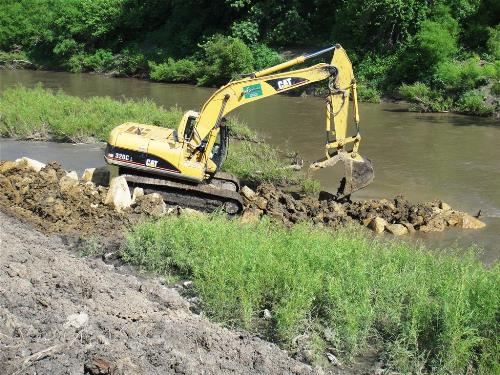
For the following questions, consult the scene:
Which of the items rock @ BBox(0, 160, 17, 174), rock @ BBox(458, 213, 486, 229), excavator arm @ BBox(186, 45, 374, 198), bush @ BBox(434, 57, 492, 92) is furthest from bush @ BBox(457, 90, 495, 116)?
rock @ BBox(0, 160, 17, 174)

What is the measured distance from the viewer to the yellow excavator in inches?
465

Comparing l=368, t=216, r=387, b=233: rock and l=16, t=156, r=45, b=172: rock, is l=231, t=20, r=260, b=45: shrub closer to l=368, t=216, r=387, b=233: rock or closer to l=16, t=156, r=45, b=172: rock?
l=16, t=156, r=45, b=172: rock

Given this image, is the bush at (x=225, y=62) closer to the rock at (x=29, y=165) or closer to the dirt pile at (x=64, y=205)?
the rock at (x=29, y=165)

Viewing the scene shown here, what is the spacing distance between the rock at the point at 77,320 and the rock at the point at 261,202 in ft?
20.8

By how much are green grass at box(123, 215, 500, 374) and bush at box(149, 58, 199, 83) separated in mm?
25346

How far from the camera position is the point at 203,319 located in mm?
6742

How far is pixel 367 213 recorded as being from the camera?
12133mm

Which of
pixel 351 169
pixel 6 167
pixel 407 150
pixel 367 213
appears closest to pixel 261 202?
pixel 351 169

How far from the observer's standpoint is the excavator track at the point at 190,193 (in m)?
11.9

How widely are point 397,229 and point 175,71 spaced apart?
23.7 metres

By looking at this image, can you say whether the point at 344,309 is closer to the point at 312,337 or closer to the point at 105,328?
the point at 312,337

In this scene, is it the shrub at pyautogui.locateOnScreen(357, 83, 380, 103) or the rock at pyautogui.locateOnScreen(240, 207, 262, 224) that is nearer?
the rock at pyautogui.locateOnScreen(240, 207, 262, 224)

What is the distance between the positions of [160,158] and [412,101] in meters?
15.5

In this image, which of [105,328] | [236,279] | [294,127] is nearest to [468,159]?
[294,127]
